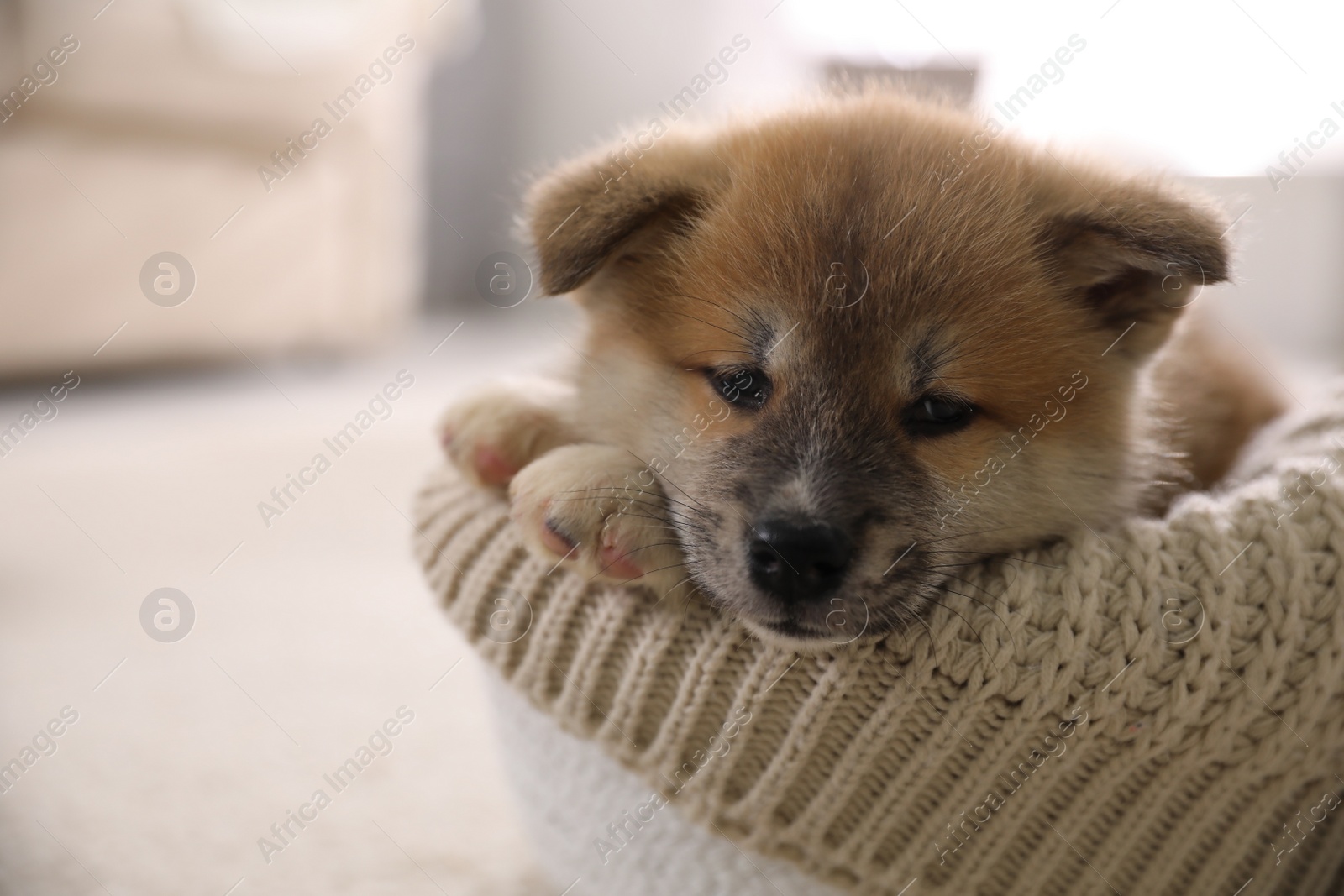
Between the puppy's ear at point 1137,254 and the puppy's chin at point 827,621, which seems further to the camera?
the puppy's ear at point 1137,254

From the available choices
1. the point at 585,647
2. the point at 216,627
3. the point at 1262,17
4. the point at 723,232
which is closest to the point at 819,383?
the point at 723,232

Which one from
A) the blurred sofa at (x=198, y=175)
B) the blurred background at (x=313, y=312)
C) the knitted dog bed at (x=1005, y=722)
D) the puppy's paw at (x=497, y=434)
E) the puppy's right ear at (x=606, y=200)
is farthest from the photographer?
the blurred sofa at (x=198, y=175)

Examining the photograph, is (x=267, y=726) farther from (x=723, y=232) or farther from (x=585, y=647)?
(x=723, y=232)

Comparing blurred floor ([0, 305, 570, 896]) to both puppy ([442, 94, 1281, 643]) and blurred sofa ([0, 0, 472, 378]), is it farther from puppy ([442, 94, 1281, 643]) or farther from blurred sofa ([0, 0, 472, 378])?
blurred sofa ([0, 0, 472, 378])

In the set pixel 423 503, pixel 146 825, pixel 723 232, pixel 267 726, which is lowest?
pixel 267 726

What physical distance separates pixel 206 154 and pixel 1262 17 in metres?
5.22

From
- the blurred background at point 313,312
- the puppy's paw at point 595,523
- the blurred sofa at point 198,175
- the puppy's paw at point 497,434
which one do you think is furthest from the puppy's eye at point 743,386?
the blurred sofa at point 198,175

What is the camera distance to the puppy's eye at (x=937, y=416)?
1.45m

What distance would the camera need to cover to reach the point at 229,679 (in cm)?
241

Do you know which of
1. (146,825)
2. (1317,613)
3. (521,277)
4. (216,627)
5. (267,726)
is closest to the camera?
(1317,613)

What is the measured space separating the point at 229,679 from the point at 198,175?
330cm

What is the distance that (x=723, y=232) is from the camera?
60.7 inches

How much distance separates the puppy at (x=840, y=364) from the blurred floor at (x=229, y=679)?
0.41m

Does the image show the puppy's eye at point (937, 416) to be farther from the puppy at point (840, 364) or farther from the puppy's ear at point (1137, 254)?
the puppy's ear at point (1137, 254)
